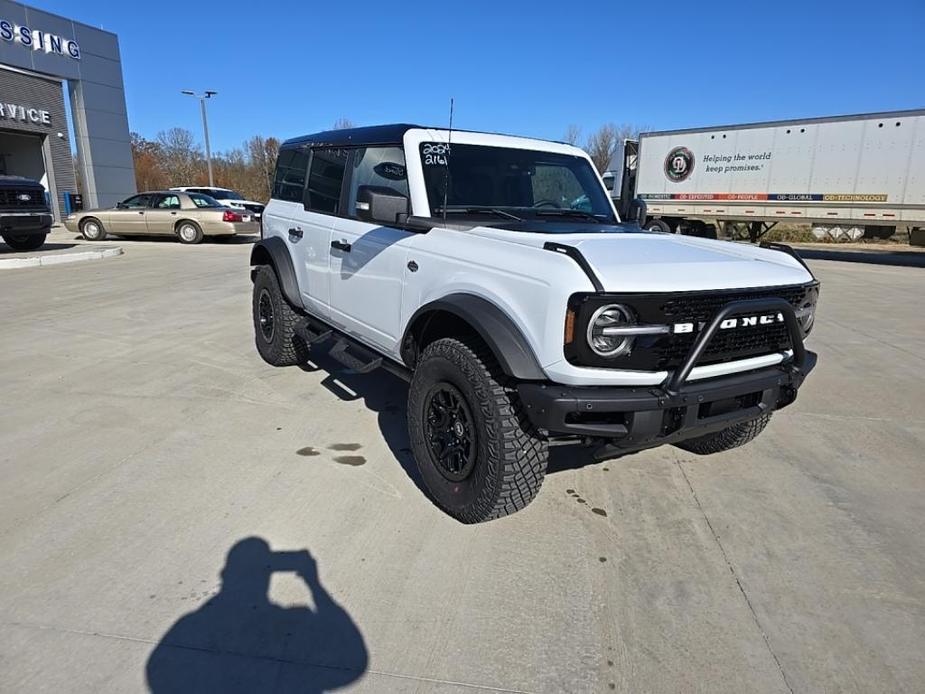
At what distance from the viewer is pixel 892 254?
20688 mm

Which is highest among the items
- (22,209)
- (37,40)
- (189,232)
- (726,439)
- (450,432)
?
(37,40)

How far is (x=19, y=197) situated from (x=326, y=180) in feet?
38.0

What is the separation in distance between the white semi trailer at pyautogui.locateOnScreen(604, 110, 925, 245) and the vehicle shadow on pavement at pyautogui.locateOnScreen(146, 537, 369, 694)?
13338 millimetres

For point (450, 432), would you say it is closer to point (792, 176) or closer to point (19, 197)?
point (19, 197)

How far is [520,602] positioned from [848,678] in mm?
1177

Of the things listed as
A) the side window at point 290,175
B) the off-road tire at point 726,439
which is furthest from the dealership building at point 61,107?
the off-road tire at point 726,439

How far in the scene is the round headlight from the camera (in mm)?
2371

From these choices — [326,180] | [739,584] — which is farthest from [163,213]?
[739,584]

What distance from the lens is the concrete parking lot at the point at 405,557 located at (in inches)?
81.7

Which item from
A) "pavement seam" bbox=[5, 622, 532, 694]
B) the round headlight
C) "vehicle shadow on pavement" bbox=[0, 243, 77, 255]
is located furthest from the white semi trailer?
"vehicle shadow on pavement" bbox=[0, 243, 77, 255]

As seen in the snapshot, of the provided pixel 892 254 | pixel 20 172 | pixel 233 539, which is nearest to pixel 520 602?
pixel 233 539

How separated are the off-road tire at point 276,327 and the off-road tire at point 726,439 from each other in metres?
3.31

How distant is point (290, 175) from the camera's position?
5203 mm

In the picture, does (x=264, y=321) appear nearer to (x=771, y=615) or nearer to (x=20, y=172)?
(x=771, y=615)
